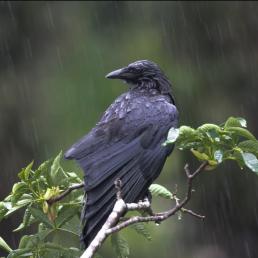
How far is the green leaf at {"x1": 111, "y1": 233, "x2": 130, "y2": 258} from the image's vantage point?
13.1 feet

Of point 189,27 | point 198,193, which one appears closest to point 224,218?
point 198,193

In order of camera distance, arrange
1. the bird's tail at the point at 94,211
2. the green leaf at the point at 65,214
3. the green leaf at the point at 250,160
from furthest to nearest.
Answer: the bird's tail at the point at 94,211 → the green leaf at the point at 65,214 → the green leaf at the point at 250,160

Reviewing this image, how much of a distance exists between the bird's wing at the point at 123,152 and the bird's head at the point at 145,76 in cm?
20

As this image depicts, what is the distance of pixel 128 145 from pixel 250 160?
1428mm

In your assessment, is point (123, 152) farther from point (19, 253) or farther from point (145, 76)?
point (19, 253)

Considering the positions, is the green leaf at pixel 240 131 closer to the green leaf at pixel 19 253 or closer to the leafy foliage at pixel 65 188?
the leafy foliage at pixel 65 188

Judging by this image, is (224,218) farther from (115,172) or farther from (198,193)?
(115,172)

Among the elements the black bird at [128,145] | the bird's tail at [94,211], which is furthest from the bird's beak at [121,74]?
the bird's tail at [94,211]

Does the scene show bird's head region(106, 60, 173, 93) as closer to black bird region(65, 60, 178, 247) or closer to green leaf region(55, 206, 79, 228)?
black bird region(65, 60, 178, 247)

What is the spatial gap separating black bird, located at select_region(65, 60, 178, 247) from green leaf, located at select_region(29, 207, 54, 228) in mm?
260

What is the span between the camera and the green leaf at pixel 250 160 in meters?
3.57

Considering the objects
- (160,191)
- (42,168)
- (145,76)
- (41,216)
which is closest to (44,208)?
(41,216)

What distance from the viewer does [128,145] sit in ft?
16.2

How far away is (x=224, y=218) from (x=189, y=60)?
1783mm
